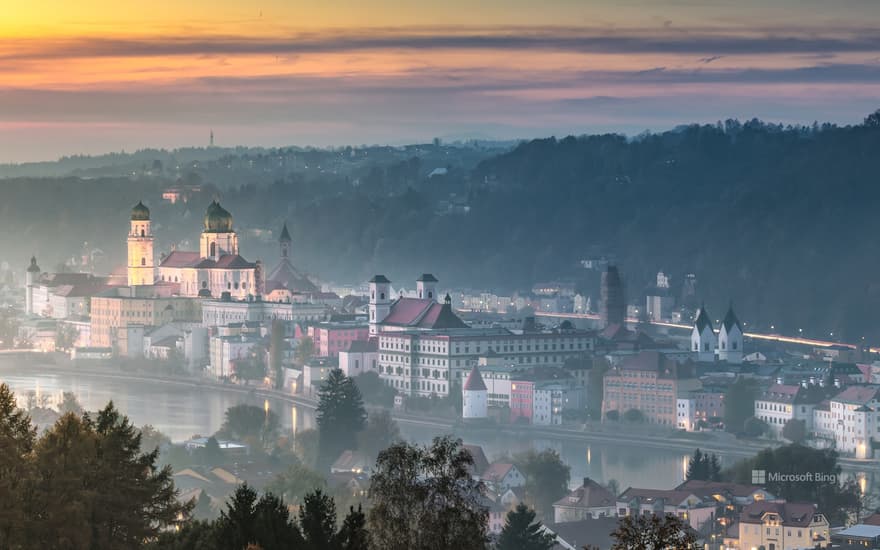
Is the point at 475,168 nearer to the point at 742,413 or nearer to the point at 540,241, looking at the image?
the point at 540,241

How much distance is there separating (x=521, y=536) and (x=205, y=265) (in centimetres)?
3279

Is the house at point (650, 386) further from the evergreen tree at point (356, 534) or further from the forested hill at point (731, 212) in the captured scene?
the evergreen tree at point (356, 534)

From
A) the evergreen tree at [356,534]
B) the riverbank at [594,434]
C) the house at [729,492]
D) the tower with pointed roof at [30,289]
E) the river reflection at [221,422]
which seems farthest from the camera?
the tower with pointed roof at [30,289]

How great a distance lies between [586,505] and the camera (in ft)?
77.6

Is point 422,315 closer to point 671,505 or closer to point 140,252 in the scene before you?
point 140,252

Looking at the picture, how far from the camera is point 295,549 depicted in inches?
443

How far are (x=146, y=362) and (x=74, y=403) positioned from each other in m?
13.7

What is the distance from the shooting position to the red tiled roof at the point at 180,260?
169 ft

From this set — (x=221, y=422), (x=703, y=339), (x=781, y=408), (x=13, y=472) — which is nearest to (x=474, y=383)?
(x=221, y=422)

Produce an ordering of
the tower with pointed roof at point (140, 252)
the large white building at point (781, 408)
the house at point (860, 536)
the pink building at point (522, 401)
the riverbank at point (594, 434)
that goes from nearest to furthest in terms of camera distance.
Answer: the house at point (860, 536) → the riverbank at point (594, 434) → the large white building at point (781, 408) → the pink building at point (522, 401) → the tower with pointed roof at point (140, 252)

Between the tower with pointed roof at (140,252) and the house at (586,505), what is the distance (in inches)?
1118

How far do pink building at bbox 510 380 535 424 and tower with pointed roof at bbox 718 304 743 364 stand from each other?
5.08 meters

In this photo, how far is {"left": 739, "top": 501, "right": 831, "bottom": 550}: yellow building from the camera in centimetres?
2180

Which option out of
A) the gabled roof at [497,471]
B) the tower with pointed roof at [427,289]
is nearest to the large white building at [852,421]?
the gabled roof at [497,471]
